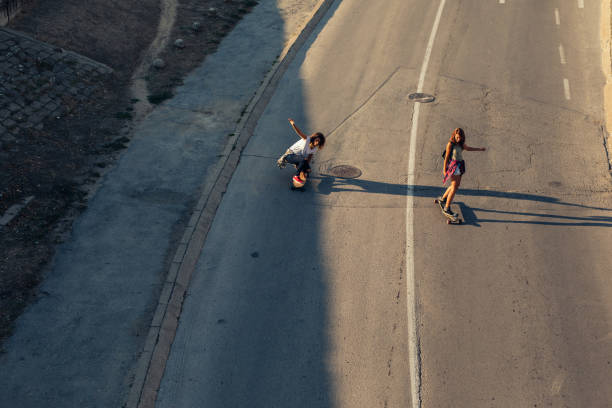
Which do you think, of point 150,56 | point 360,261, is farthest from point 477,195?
point 150,56

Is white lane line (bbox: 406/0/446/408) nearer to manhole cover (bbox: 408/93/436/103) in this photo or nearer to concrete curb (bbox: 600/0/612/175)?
manhole cover (bbox: 408/93/436/103)

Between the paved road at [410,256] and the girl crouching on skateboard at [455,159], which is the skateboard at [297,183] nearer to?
the paved road at [410,256]

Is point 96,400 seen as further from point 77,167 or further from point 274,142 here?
point 274,142

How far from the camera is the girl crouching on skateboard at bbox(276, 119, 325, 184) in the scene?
12938mm

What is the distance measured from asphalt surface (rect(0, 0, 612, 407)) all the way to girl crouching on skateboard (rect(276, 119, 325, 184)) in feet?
1.88

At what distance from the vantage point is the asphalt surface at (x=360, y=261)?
9.05 meters

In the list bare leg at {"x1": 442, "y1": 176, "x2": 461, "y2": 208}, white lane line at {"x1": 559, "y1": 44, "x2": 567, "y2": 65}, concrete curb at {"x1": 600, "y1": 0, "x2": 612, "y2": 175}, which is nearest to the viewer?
bare leg at {"x1": 442, "y1": 176, "x2": 461, "y2": 208}

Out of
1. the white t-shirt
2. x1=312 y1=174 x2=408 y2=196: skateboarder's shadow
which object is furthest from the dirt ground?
x1=312 y1=174 x2=408 y2=196: skateboarder's shadow

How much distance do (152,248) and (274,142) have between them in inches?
201

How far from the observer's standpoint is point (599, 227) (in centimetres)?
1231

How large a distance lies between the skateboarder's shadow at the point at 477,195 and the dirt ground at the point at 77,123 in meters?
5.55

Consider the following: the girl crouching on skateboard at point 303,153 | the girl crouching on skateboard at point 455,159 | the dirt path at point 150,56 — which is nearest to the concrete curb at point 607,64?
the girl crouching on skateboard at point 455,159

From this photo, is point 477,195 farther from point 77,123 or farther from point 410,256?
point 77,123

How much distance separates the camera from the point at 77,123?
15.2 metres
